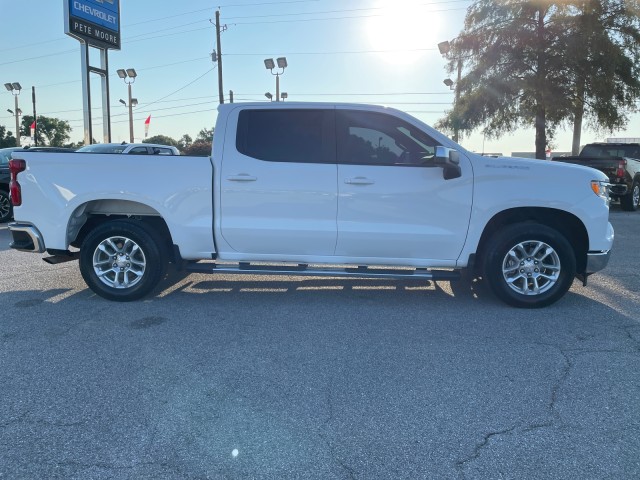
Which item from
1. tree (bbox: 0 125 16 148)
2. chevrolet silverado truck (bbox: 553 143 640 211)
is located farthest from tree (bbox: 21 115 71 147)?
chevrolet silverado truck (bbox: 553 143 640 211)

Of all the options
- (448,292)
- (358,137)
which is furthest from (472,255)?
(358,137)

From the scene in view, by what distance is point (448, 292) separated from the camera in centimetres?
594

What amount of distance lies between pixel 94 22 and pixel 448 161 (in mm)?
20214

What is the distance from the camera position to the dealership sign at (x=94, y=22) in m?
19.1

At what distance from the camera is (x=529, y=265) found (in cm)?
516

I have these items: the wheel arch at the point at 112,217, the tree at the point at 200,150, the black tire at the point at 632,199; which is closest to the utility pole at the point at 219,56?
the tree at the point at 200,150

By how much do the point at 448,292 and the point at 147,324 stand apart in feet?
11.2

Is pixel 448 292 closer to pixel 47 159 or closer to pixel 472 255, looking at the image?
pixel 472 255

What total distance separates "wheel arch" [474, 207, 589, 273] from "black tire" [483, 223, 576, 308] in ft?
0.40

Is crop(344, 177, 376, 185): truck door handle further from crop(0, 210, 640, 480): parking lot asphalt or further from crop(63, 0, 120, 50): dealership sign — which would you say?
crop(63, 0, 120, 50): dealership sign

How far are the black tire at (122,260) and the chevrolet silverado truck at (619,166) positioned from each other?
11626 mm

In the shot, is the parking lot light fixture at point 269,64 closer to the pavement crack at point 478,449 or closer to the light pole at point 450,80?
the light pole at point 450,80

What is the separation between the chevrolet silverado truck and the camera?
13711mm

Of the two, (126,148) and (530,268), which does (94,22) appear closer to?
(126,148)
